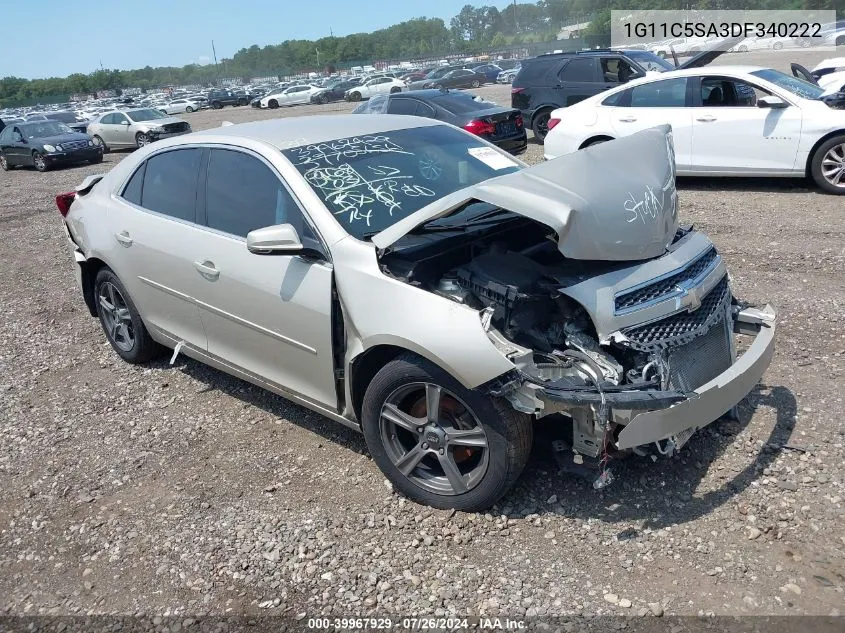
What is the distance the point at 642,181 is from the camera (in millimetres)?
3391

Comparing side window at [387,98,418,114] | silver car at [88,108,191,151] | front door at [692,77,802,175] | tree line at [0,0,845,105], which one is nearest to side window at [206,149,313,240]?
front door at [692,77,802,175]

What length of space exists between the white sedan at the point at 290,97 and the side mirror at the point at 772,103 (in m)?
40.6

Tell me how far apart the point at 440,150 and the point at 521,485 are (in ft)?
6.85

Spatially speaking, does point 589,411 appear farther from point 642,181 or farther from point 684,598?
point 642,181

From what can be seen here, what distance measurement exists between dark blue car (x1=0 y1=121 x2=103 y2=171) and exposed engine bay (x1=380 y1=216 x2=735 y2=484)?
64.8ft

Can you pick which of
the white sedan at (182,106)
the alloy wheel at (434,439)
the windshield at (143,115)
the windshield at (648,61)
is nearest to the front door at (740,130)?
the windshield at (648,61)

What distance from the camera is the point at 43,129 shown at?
20.7 metres

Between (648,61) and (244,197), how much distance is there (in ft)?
41.7

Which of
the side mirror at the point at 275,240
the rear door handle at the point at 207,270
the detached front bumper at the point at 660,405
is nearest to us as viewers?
the detached front bumper at the point at 660,405

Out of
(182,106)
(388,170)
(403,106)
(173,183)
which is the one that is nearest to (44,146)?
(403,106)

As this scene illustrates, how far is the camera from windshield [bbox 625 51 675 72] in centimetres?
1394

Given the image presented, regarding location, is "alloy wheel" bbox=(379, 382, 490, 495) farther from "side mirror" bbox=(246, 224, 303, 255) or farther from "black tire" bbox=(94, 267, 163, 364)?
"black tire" bbox=(94, 267, 163, 364)

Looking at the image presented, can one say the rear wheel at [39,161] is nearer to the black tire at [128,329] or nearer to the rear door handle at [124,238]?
the black tire at [128,329]

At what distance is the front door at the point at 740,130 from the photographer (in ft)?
27.8
